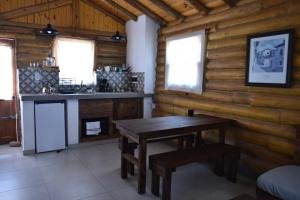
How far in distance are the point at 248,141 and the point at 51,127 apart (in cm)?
331

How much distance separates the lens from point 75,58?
5270 millimetres

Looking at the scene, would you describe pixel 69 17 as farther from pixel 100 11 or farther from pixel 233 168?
pixel 233 168

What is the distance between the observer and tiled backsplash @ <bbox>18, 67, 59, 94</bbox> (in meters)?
4.62

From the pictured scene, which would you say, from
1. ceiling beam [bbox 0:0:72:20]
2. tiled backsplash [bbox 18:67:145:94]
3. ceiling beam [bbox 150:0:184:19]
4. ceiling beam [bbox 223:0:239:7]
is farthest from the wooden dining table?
ceiling beam [bbox 0:0:72:20]

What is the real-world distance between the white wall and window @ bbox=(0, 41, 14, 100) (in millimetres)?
2571

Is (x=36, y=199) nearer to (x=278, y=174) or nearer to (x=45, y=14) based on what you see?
(x=278, y=174)

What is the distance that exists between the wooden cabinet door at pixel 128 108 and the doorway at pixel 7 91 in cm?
210

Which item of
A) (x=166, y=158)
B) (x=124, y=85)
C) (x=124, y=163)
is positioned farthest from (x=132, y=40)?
(x=166, y=158)

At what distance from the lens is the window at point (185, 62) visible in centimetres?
416

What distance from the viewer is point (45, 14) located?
Result: 4.93 meters

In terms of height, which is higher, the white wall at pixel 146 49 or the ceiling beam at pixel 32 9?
the ceiling beam at pixel 32 9

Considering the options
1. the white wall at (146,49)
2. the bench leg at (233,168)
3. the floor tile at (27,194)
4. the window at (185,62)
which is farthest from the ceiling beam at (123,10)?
the floor tile at (27,194)

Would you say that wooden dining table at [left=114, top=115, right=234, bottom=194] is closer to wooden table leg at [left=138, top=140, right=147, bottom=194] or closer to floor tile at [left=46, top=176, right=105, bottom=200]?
wooden table leg at [left=138, top=140, right=147, bottom=194]

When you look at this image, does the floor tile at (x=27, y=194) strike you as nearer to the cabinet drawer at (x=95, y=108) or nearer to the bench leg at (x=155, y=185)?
the bench leg at (x=155, y=185)
